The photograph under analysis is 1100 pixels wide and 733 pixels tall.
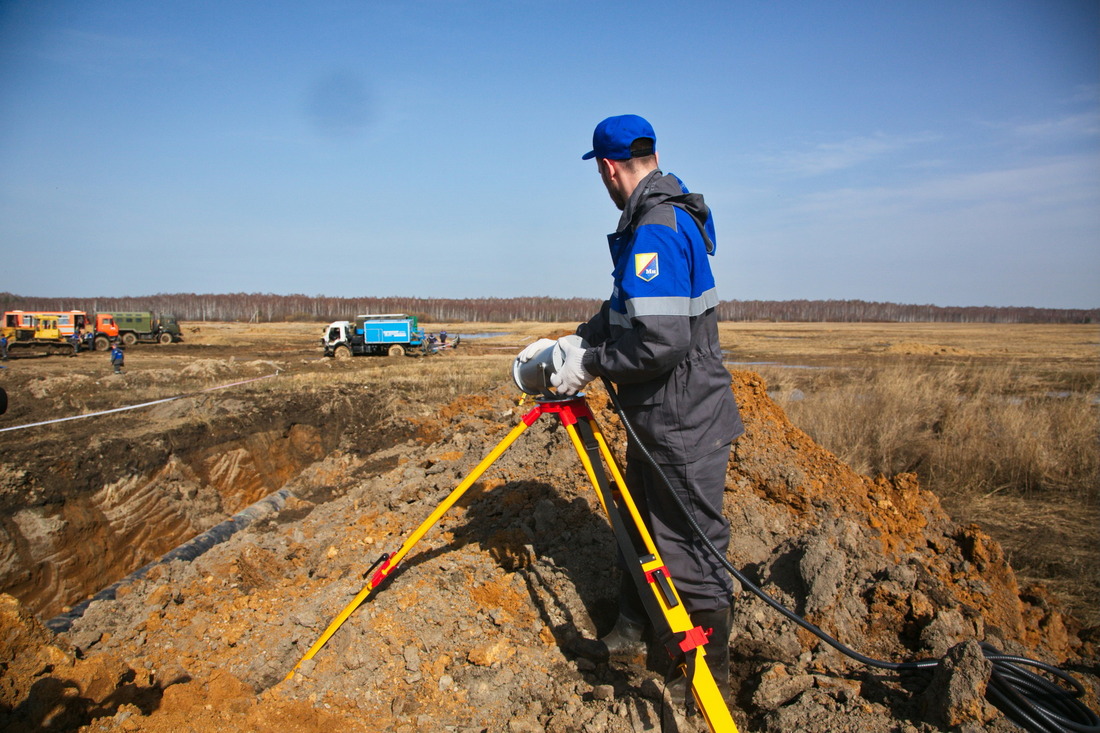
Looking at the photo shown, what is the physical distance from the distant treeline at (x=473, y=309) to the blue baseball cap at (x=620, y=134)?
75843 mm

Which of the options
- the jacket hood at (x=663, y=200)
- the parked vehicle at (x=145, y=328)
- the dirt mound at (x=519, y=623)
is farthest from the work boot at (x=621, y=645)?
the parked vehicle at (x=145, y=328)

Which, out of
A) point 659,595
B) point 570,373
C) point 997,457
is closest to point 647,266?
point 570,373

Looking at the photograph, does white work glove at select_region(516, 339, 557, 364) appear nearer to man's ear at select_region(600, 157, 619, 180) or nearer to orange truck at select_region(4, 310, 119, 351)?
man's ear at select_region(600, 157, 619, 180)

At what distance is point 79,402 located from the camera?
1380 cm

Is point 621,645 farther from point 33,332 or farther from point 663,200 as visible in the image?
point 33,332

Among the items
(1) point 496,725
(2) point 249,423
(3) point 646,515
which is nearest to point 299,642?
(1) point 496,725

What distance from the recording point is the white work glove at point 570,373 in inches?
100.0

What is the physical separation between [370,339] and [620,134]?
2607 centimetres

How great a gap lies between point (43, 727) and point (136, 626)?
1268mm

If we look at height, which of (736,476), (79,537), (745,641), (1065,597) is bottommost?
(79,537)

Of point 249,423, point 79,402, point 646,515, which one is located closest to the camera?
point 646,515

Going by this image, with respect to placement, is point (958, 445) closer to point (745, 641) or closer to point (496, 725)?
point (745, 641)

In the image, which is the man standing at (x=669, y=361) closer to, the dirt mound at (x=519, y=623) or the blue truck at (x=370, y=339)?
the dirt mound at (x=519, y=623)

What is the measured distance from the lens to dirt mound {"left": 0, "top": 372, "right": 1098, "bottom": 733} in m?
2.46
